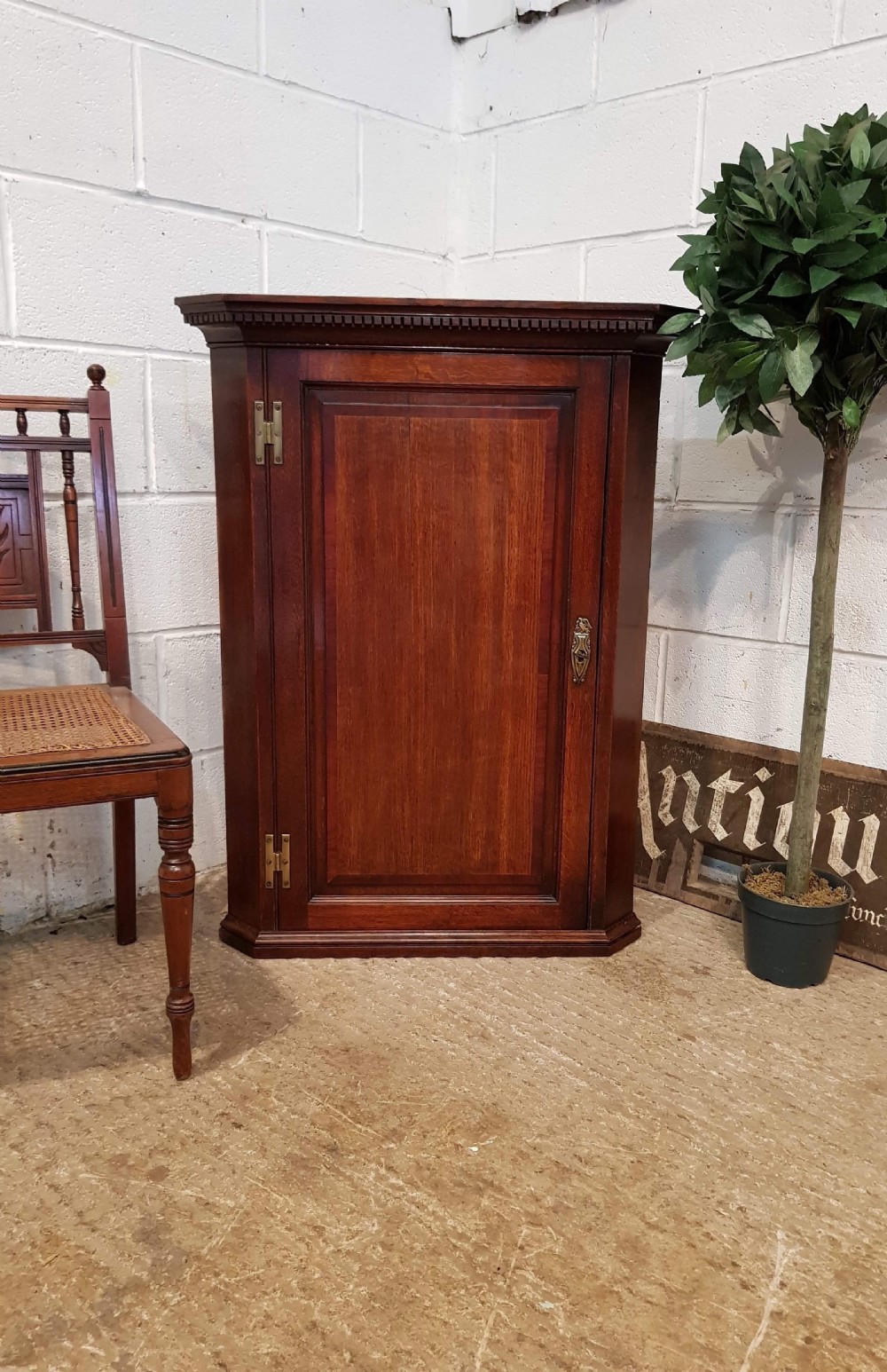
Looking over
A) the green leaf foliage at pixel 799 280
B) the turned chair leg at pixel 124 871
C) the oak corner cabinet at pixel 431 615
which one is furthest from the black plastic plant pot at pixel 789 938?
the turned chair leg at pixel 124 871

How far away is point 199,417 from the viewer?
80.6 inches

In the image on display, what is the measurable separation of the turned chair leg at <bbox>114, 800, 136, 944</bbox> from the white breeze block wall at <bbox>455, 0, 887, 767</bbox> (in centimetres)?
110

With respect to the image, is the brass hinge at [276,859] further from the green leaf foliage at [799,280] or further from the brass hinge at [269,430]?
the green leaf foliage at [799,280]

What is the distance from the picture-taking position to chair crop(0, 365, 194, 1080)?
1368 millimetres

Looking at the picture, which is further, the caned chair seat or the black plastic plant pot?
the black plastic plant pot

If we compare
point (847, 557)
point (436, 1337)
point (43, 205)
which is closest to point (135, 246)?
point (43, 205)

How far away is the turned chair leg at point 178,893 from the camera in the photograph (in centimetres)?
142

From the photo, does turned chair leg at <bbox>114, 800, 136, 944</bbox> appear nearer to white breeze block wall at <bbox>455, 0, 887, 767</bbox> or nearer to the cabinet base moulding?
the cabinet base moulding

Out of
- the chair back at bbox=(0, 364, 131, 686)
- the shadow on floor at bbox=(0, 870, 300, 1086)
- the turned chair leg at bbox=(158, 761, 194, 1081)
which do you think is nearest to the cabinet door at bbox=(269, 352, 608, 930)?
the shadow on floor at bbox=(0, 870, 300, 1086)

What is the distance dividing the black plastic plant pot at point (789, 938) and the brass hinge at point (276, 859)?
816 mm

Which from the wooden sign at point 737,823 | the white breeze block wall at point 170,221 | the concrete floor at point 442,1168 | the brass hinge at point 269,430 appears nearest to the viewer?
the concrete floor at point 442,1168

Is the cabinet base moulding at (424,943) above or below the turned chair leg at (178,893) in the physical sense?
below

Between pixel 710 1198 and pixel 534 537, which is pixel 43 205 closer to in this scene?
pixel 534 537

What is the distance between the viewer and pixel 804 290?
1.46 metres
